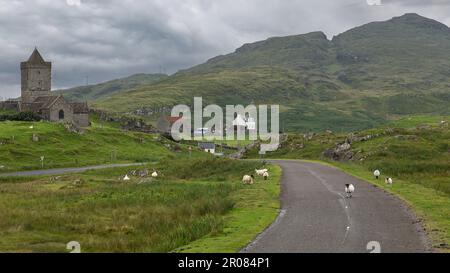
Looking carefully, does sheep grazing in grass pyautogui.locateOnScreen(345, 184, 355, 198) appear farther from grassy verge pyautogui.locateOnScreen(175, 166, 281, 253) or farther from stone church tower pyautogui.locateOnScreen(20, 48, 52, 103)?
stone church tower pyautogui.locateOnScreen(20, 48, 52, 103)

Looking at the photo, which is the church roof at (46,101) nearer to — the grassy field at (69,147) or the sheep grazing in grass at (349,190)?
the grassy field at (69,147)

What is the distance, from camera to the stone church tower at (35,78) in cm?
18600

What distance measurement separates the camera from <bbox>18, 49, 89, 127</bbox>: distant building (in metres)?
159

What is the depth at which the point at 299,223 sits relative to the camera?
28.6 m

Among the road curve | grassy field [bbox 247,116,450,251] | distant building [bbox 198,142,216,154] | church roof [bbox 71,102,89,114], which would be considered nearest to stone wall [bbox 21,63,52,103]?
church roof [bbox 71,102,89,114]

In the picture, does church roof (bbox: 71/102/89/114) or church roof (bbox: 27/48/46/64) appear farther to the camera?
church roof (bbox: 27/48/46/64)

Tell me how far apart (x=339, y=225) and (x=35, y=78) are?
173500mm

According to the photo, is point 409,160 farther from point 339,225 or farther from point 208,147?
point 208,147

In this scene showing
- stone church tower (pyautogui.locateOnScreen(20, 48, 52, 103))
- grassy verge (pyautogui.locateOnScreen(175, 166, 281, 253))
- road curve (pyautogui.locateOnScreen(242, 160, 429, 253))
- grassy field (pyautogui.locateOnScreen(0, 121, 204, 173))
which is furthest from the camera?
stone church tower (pyautogui.locateOnScreen(20, 48, 52, 103))

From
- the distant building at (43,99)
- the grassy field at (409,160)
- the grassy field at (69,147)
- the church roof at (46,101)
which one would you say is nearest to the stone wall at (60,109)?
the distant building at (43,99)

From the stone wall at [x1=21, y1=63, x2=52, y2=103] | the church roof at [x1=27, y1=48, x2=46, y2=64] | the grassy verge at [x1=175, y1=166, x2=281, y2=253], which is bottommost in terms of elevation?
the grassy verge at [x1=175, y1=166, x2=281, y2=253]

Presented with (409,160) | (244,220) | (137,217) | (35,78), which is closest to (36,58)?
(35,78)

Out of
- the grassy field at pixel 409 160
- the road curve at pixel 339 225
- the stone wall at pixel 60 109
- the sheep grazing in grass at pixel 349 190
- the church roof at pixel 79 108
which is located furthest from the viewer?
the church roof at pixel 79 108

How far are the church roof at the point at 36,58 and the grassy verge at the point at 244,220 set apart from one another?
15578 cm
